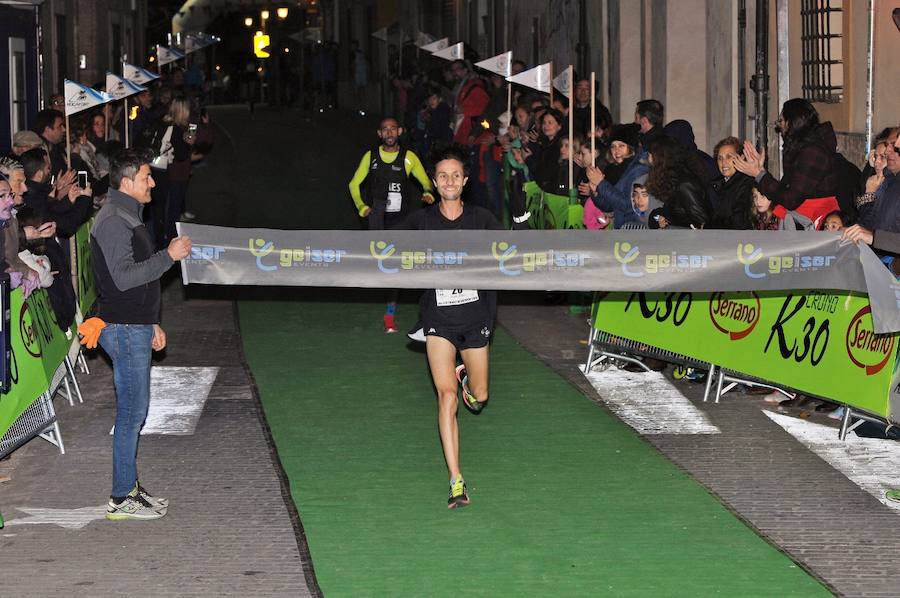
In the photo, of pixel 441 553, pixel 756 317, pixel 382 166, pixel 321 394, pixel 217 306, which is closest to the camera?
pixel 441 553

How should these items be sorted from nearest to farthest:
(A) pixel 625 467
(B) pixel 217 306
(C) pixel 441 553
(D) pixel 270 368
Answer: (C) pixel 441 553 → (A) pixel 625 467 → (D) pixel 270 368 → (B) pixel 217 306

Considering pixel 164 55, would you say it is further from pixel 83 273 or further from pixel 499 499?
pixel 499 499

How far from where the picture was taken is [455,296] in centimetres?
911

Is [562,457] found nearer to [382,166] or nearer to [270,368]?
[270,368]

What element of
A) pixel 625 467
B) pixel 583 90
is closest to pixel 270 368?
pixel 625 467

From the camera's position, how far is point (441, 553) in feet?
26.2

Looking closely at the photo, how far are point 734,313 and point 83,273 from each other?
569cm

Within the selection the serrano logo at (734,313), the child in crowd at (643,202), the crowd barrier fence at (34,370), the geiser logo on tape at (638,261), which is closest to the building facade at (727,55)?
the child in crowd at (643,202)

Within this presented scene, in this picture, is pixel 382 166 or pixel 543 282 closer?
pixel 543 282

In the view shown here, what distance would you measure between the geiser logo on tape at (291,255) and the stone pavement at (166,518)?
132cm

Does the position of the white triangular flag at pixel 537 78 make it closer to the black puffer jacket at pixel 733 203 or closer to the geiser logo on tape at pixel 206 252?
the black puffer jacket at pixel 733 203

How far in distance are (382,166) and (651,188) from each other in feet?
8.98

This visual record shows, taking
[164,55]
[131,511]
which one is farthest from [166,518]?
[164,55]

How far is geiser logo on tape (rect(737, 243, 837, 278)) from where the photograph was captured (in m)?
9.64
